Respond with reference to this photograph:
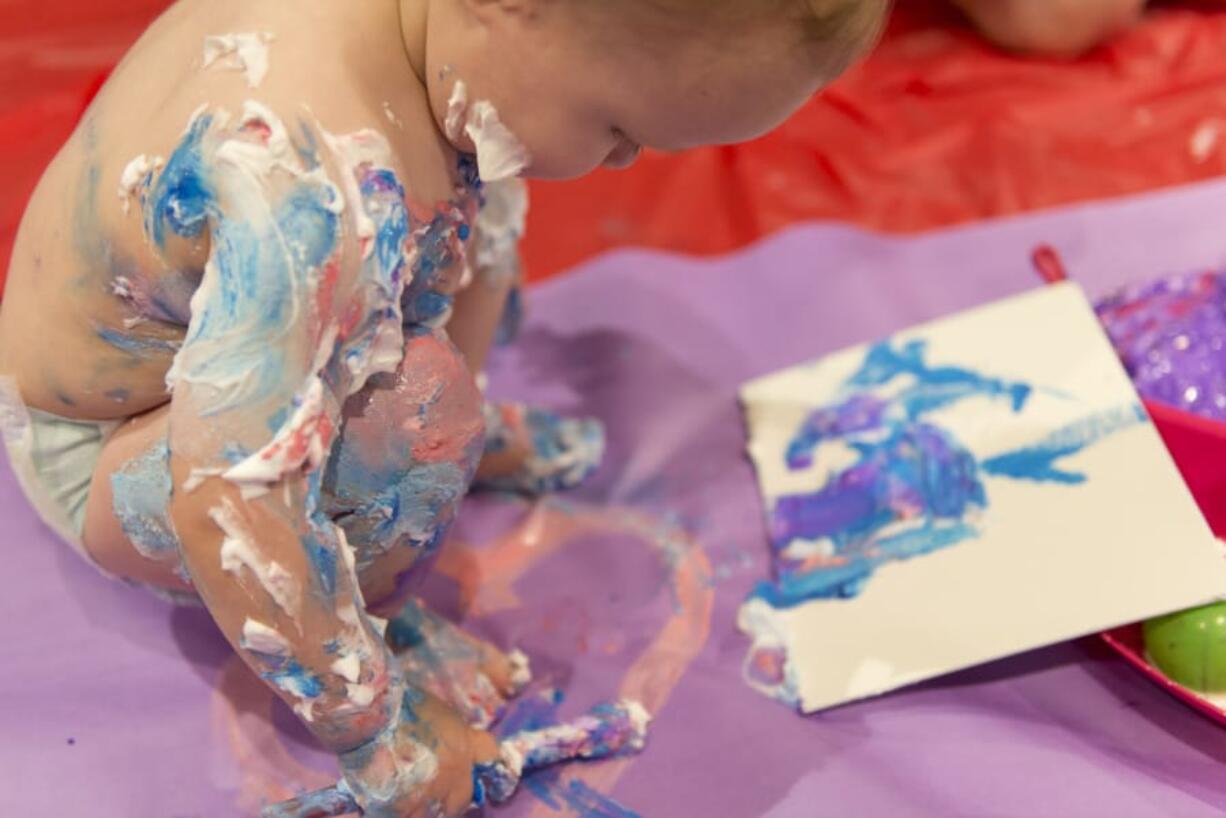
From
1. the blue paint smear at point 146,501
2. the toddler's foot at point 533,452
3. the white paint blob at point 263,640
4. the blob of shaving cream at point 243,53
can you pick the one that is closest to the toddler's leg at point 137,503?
the blue paint smear at point 146,501

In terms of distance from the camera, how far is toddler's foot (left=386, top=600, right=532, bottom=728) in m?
0.93

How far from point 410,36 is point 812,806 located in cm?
A: 60

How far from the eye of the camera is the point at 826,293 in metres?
1.30

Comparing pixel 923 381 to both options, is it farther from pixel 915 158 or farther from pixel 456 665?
pixel 456 665

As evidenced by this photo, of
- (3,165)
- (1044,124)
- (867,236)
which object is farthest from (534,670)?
(1044,124)

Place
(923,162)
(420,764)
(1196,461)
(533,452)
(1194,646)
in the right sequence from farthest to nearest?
(923,162) < (533,452) < (1196,461) < (1194,646) < (420,764)

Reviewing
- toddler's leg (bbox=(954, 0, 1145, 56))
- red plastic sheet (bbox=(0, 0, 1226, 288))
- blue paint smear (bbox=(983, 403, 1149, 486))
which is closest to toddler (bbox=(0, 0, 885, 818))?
blue paint smear (bbox=(983, 403, 1149, 486))

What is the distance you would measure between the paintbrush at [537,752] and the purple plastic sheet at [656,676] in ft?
0.05

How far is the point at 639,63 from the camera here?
2.11 feet

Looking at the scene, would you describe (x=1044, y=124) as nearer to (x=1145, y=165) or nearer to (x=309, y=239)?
(x=1145, y=165)

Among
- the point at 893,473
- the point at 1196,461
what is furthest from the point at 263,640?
the point at 1196,461

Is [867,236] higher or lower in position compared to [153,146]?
lower

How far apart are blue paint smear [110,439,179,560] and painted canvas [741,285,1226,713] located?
0.47 metres

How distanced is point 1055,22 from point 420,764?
118cm
